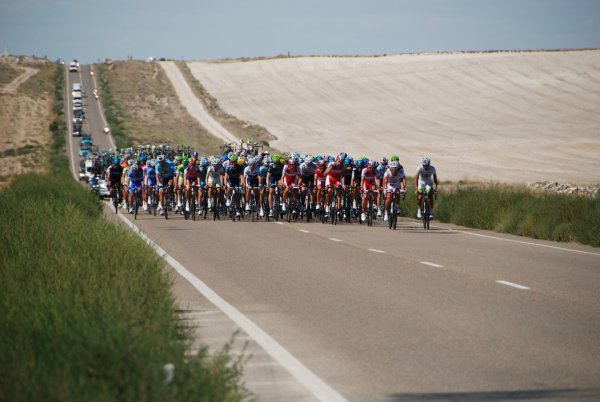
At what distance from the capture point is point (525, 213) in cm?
2792

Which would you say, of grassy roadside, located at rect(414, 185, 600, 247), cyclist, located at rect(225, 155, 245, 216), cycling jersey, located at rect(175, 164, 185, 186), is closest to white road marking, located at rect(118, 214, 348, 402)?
grassy roadside, located at rect(414, 185, 600, 247)

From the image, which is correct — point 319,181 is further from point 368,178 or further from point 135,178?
point 135,178

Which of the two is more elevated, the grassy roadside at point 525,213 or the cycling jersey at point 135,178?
the cycling jersey at point 135,178

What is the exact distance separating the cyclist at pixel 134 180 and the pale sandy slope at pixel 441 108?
21.2 meters

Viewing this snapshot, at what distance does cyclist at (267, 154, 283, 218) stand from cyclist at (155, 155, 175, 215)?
348cm

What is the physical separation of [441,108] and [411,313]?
82.8 meters

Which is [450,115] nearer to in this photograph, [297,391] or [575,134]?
[575,134]

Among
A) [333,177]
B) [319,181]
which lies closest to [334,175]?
[333,177]

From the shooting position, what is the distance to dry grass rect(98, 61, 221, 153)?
89.1 m

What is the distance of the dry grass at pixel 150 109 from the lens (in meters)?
89.1

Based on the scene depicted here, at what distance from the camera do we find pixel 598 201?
1046 inches

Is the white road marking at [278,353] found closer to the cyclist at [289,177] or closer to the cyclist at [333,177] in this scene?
the cyclist at [333,177]

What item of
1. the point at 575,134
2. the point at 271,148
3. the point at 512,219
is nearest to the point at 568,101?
the point at 575,134

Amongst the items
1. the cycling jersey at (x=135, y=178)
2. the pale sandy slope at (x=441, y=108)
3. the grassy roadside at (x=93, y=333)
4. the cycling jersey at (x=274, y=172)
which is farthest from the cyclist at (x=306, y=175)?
the grassy roadside at (x=93, y=333)
